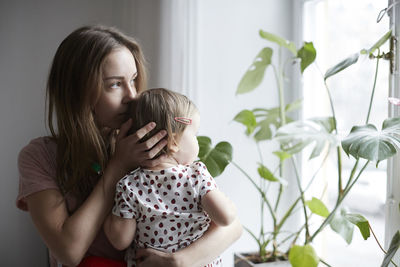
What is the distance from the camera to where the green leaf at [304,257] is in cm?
140

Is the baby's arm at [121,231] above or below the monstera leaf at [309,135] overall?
below

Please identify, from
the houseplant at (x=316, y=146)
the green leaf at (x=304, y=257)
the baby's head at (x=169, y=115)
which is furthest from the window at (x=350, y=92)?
the baby's head at (x=169, y=115)

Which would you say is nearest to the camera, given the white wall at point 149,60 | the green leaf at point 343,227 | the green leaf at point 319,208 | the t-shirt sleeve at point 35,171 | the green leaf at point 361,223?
the t-shirt sleeve at point 35,171

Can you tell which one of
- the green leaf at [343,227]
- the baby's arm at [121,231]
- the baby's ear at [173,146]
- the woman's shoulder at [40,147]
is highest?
the baby's ear at [173,146]

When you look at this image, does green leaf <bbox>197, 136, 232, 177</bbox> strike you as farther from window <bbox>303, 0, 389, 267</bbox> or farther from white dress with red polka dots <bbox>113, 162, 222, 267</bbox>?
window <bbox>303, 0, 389, 267</bbox>

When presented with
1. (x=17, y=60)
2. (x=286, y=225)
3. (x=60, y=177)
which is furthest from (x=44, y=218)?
(x=286, y=225)

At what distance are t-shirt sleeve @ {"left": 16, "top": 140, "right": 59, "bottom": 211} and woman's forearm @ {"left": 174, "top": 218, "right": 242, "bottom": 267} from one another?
0.41 metres

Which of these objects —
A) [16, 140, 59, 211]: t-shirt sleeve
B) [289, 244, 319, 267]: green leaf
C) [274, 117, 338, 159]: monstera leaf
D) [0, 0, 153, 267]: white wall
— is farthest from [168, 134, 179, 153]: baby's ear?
[0, 0, 153, 267]: white wall

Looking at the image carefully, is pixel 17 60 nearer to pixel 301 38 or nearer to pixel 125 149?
pixel 125 149

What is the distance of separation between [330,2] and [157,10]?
2.87ft

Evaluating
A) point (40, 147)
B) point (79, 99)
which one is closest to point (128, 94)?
point (79, 99)

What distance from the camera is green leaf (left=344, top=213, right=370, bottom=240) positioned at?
4.17 feet

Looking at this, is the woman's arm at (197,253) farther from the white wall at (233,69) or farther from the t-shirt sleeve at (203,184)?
the white wall at (233,69)

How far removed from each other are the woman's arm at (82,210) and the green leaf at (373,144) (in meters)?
0.49
